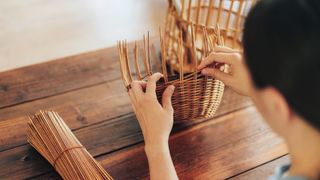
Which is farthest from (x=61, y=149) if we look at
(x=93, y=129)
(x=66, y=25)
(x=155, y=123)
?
(x=66, y=25)

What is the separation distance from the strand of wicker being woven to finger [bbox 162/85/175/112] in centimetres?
22

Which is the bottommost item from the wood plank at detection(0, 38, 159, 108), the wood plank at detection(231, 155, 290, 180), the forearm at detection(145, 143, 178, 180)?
the wood plank at detection(231, 155, 290, 180)

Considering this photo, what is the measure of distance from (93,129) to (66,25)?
931mm

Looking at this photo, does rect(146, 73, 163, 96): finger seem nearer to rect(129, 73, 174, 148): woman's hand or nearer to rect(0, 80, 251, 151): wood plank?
rect(129, 73, 174, 148): woman's hand

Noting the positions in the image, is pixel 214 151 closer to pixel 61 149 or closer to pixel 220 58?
pixel 220 58

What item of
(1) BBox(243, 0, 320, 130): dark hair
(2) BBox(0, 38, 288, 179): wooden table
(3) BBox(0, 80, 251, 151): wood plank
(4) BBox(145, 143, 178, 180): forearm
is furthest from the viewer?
(3) BBox(0, 80, 251, 151): wood plank

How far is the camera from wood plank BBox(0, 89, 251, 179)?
1037mm

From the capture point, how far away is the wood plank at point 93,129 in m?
1.04

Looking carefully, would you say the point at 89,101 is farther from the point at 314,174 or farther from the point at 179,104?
the point at 314,174

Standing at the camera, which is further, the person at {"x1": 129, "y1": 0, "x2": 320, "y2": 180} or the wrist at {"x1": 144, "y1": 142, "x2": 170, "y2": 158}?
the wrist at {"x1": 144, "y1": 142, "x2": 170, "y2": 158}

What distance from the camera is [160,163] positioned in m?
0.83

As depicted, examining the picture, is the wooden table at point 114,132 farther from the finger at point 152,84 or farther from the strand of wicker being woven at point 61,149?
the finger at point 152,84

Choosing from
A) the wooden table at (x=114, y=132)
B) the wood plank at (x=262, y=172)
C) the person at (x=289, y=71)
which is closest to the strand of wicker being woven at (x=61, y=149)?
the wooden table at (x=114, y=132)

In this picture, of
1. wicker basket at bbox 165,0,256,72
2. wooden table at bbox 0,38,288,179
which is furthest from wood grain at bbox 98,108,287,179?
wicker basket at bbox 165,0,256,72
